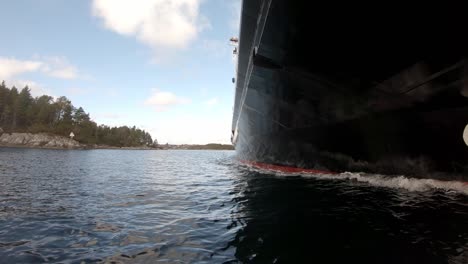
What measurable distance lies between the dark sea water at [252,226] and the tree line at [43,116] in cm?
11313

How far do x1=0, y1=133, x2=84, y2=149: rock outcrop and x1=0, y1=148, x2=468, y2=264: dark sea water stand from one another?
333 feet

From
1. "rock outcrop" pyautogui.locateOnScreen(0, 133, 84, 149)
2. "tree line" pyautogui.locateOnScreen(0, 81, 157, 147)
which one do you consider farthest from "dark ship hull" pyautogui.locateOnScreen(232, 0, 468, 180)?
"tree line" pyautogui.locateOnScreen(0, 81, 157, 147)

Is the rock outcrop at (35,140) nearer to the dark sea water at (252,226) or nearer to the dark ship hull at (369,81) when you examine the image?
the dark sea water at (252,226)

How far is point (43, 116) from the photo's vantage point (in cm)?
11025

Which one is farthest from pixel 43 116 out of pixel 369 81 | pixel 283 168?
pixel 369 81

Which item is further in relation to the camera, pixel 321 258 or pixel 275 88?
pixel 275 88

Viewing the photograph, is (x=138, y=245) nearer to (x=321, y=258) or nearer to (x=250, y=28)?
(x=321, y=258)

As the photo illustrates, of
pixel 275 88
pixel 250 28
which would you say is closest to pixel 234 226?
pixel 275 88

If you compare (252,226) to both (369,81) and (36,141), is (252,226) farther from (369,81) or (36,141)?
(36,141)

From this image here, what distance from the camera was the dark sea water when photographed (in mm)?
4223

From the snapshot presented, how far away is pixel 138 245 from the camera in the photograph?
477cm

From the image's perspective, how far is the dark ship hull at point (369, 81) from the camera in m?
6.57

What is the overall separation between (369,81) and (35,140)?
111208 mm

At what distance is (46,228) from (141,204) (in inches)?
109
